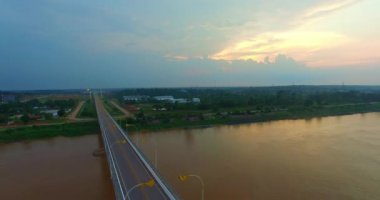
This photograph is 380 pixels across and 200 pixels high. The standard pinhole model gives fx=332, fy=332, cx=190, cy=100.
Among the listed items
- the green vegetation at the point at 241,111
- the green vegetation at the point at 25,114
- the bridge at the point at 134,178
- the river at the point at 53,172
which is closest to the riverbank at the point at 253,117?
the green vegetation at the point at 241,111

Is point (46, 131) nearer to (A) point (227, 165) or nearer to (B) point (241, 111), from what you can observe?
(A) point (227, 165)

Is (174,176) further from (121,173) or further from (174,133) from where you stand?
(174,133)

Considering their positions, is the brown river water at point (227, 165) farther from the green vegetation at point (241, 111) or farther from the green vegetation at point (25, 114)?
the green vegetation at point (25, 114)

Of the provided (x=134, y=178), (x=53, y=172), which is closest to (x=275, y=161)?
(x=134, y=178)

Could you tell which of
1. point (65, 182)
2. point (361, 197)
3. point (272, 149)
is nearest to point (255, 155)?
point (272, 149)

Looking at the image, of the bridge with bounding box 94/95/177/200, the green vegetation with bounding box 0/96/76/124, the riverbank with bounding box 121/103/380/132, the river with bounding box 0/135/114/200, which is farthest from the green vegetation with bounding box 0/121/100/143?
the bridge with bounding box 94/95/177/200

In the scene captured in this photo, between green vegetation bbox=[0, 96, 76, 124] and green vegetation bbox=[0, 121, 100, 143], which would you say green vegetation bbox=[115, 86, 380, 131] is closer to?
green vegetation bbox=[0, 121, 100, 143]
